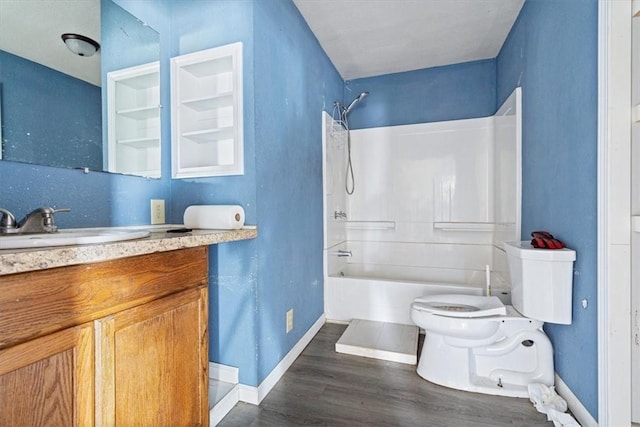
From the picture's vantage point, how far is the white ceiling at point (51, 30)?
3.43ft

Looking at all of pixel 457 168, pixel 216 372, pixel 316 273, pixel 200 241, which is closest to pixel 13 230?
pixel 200 241

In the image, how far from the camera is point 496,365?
164cm

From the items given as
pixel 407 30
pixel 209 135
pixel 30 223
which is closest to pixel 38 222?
pixel 30 223

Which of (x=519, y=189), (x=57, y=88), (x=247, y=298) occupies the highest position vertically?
(x=57, y=88)

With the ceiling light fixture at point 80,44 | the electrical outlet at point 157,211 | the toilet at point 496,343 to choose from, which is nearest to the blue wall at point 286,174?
the electrical outlet at point 157,211

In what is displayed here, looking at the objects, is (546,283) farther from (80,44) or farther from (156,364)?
(80,44)

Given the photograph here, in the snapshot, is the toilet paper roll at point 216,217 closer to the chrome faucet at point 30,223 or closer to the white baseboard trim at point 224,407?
the chrome faucet at point 30,223

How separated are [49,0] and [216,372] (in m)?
1.78

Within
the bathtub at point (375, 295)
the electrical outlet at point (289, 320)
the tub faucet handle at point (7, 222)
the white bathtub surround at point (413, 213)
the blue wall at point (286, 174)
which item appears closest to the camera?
the tub faucet handle at point (7, 222)

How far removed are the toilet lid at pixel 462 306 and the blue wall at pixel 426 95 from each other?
1760 mm

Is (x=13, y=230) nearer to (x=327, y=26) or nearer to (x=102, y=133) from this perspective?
(x=102, y=133)

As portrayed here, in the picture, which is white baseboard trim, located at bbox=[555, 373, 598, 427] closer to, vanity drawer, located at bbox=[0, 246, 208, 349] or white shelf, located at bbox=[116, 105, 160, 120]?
vanity drawer, located at bbox=[0, 246, 208, 349]

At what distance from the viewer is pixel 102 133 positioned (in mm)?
1327

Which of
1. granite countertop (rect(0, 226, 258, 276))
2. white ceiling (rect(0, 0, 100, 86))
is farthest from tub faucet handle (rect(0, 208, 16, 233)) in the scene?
white ceiling (rect(0, 0, 100, 86))
